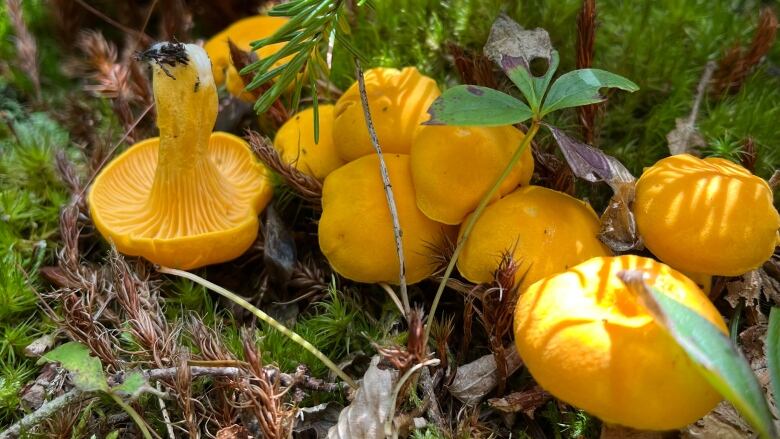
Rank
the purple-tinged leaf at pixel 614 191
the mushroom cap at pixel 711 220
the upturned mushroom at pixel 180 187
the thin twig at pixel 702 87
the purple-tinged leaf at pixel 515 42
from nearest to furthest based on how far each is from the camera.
Result: the mushroom cap at pixel 711 220 → the purple-tinged leaf at pixel 614 191 → the upturned mushroom at pixel 180 187 → the purple-tinged leaf at pixel 515 42 → the thin twig at pixel 702 87

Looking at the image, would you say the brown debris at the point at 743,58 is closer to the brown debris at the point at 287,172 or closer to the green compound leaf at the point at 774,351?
the green compound leaf at the point at 774,351

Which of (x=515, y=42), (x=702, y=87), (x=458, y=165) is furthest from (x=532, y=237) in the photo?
(x=702, y=87)

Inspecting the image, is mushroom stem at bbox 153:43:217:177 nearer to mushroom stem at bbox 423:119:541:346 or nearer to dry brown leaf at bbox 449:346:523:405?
mushroom stem at bbox 423:119:541:346

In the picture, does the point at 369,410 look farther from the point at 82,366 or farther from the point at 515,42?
the point at 515,42

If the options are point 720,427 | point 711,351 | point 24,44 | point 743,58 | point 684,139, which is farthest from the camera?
point 24,44

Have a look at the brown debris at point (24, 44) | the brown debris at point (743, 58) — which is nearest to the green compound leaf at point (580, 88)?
the brown debris at point (743, 58)

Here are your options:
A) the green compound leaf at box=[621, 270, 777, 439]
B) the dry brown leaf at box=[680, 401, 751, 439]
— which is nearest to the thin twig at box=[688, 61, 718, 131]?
the dry brown leaf at box=[680, 401, 751, 439]
